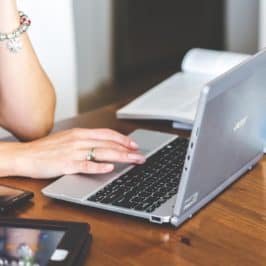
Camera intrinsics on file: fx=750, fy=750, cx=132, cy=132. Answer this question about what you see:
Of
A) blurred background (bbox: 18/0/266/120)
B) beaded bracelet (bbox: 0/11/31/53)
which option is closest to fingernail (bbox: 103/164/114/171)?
beaded bracelet (bbox: 0/11/31/53)

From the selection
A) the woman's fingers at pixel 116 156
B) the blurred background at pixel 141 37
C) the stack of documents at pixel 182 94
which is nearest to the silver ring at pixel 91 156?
the woman's fingers at pixel 116 156

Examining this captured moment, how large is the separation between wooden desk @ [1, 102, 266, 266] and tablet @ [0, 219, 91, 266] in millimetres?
33

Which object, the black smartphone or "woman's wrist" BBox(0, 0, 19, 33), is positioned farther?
"woman's wrist" BBox(0, 0, 19, 33)

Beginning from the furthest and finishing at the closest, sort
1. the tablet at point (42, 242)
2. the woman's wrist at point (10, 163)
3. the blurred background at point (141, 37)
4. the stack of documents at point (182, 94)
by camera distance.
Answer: the blurred background at point (141, 37)
the stack of documents at point (182, 94)
the woman's wrist at point (10, 163)
the tablet at point (42, 242)

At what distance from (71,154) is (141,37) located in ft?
7.71

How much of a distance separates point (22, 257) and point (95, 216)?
0.18 metres

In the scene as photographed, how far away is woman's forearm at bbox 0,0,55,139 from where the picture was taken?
4.88 ft

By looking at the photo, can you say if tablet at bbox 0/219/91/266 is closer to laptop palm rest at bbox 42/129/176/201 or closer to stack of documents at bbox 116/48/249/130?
laptop palm rest at bbox 42/129/176/201

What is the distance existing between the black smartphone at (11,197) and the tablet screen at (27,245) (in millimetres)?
111

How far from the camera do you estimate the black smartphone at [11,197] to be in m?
1.10

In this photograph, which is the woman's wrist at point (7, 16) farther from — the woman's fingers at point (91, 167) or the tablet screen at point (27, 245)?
the tablet screen at point (27, 245)

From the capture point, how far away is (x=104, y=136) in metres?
1.29

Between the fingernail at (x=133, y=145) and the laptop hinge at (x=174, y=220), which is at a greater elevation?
the fingernail at (x=133, y=145)

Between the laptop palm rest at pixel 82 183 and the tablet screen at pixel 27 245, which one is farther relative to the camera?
the laptop palm rest at pixel 82 183
